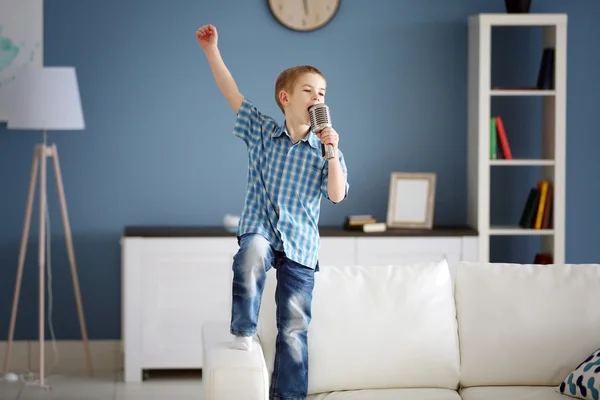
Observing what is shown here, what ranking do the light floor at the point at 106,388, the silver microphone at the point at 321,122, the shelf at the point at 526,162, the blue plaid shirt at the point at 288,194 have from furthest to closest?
the shelf at the point at 526,162 → the light floor at the point at 106,388 → the blue plaid shirt at the point at 288,194 → the silver microphone at the point at 321,122

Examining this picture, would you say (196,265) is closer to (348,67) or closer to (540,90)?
(348,67)

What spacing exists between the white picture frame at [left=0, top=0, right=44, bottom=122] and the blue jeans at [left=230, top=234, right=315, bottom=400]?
2.38m

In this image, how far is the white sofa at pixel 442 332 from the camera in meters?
2.78

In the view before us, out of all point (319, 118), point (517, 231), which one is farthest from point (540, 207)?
point (319, 118)

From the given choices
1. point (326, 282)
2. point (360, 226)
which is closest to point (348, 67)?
point (360, 226)

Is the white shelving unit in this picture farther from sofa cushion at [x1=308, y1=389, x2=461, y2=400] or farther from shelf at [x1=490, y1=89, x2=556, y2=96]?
sofa cushion at [x1=308, y1=389, x2=461, y2=400]

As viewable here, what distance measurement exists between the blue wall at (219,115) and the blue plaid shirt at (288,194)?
6.60ft

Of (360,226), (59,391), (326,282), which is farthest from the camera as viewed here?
(360,226)

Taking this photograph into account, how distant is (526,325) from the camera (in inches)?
112

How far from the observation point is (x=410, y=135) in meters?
4.83

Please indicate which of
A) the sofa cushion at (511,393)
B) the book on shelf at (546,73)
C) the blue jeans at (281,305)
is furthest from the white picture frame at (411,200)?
the blue jeans at (281,305)

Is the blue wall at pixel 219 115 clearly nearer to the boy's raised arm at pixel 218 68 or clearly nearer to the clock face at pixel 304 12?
the clock face at pixel 304 12

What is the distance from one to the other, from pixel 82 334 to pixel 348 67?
1.93 m

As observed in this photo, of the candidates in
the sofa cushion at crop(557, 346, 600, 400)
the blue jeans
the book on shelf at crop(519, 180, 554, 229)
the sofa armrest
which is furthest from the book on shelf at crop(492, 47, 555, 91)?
the sofa armrest
